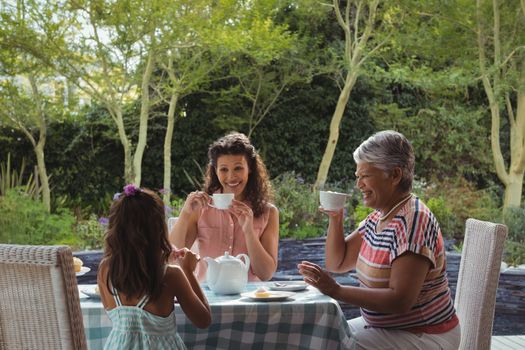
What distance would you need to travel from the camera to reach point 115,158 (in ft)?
28.3

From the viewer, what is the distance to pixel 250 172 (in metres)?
3.37

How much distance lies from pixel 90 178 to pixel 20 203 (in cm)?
153

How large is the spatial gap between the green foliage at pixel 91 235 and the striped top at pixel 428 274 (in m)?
4.58

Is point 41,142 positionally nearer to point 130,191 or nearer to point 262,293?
point 262,293

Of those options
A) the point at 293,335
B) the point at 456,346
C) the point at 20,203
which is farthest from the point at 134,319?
the point at 20,203

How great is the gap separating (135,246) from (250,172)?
1.31 m

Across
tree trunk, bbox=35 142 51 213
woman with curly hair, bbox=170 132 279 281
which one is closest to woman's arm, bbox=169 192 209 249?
woman with curly hair, bbox=170 132 279 281

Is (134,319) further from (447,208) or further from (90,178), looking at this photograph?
(90,178)

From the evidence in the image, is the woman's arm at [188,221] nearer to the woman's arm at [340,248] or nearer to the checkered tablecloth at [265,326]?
the woman's arm at [340,248]

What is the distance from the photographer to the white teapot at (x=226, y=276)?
257 centimetres

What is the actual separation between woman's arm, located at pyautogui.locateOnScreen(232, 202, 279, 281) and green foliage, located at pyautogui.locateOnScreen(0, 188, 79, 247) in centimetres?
391

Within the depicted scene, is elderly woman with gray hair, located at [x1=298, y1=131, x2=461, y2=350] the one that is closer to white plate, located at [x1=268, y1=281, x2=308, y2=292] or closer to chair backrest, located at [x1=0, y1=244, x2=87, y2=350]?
white plate, located at [x1=268, y1=281, x2=308, y2=292]

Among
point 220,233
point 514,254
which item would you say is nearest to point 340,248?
point 220,233

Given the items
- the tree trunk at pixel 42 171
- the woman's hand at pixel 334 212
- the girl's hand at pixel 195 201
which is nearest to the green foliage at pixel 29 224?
the tree trunk at pixel 42 171
